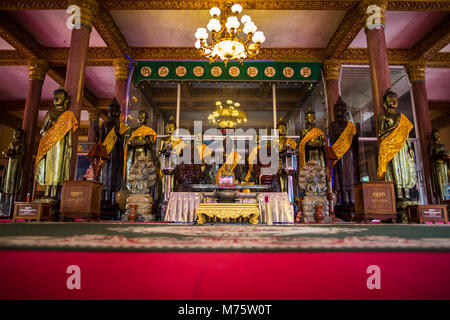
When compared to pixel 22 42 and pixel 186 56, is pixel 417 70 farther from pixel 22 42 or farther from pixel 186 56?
pixel 22 42

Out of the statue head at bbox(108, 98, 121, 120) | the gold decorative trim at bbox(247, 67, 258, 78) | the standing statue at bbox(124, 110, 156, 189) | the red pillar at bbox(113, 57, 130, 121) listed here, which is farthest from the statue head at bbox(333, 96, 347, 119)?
the red pillar at bbox(113, 57, 130, 121)

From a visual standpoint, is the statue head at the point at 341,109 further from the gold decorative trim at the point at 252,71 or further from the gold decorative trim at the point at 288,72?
the gold decorative trim at the point at 252,71

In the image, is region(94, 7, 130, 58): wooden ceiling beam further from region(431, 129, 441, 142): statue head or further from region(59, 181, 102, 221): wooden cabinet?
region(431, 129, 441, 142): statue head

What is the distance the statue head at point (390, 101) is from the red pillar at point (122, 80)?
22.0ft

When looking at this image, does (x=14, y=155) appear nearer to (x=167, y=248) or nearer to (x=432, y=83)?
(x=167, y=248)

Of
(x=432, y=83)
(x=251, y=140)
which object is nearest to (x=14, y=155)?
(x=251, y=140)

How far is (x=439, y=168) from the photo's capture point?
22.6 ft

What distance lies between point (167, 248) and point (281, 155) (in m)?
5.43

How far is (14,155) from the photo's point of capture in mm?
6383

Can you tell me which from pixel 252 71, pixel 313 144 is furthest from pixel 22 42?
pixel 313 144

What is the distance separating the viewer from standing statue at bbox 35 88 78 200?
14.5ft

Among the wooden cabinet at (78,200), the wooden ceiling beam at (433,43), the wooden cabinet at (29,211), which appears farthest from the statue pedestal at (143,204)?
the wooden ceiling beam at (433,43)

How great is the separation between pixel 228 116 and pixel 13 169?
606 centimetres

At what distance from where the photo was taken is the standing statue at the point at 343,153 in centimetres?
600
